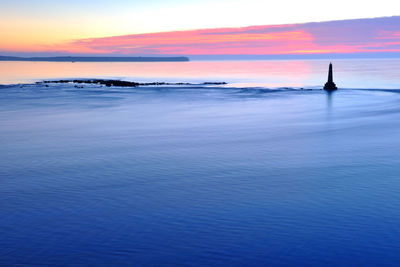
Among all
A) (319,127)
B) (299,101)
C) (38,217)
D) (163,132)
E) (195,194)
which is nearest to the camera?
(38,217)

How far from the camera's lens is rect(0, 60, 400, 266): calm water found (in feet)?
25.6

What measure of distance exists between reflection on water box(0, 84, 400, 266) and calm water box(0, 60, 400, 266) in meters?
0.04

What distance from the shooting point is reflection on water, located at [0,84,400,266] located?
25.7 ft

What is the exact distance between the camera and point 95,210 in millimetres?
10031

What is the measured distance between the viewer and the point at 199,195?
37.2ft

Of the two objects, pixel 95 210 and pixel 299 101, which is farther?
pixel 299 101

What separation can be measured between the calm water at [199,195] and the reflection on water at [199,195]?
0.04 m

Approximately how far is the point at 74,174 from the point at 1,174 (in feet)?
7.41

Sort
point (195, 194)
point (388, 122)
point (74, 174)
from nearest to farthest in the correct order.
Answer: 1. point (195, 194)
2. point (74, 174)
3. point (388, 122)

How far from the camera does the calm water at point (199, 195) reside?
7.82m

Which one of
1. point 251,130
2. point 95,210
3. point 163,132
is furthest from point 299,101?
point 95,210

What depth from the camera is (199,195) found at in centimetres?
1134

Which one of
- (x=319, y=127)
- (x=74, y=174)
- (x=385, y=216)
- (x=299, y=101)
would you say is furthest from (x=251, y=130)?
(x=299, y=101)

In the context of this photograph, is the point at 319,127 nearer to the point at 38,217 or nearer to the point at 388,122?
the point at 388,122
